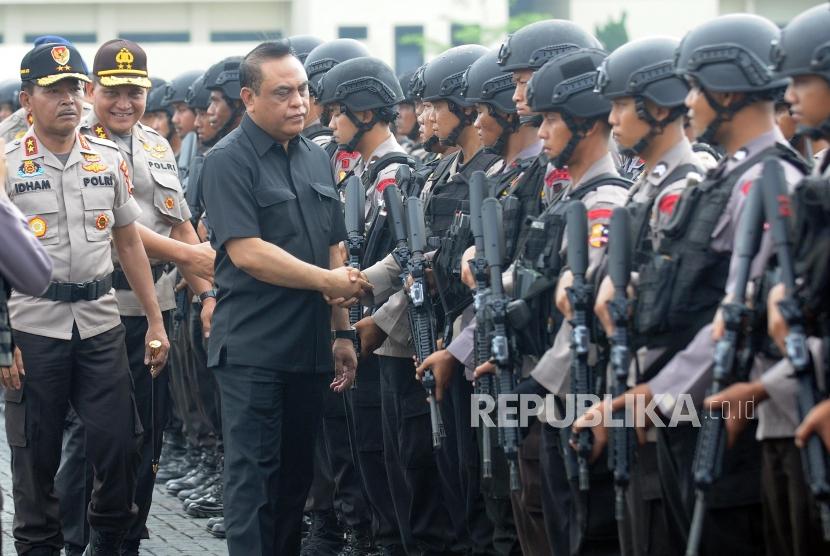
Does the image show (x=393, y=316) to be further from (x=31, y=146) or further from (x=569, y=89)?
(x=31, y=146)

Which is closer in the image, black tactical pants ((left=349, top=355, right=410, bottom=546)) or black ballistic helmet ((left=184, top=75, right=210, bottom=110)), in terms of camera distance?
black tactical pants ((left=349, top=355, right=410, bottom=546))

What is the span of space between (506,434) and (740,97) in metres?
1.53

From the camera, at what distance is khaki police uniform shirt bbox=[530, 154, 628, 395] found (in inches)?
200

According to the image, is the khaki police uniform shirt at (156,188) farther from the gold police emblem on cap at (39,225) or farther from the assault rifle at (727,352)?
the assault rifle at (727,352)

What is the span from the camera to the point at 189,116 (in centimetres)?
1098

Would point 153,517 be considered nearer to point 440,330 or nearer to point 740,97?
point 440,330

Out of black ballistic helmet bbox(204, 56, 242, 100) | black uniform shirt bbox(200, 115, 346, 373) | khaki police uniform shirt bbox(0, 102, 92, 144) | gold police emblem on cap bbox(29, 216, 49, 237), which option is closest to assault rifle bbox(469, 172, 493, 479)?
black uniform shirt bbox(200, 115, 346, 373)

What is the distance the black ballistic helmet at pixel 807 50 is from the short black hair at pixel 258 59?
2.45 metres

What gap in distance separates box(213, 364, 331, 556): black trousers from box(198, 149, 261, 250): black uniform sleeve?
565 millimetres

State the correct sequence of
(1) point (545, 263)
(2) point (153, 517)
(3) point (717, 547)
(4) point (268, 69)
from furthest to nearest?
(2) point (153, 517) → (4) point (268, 69) → (1) point (545, 263) → (3) point (717, 547)

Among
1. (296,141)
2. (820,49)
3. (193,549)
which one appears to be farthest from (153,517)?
(820,49)

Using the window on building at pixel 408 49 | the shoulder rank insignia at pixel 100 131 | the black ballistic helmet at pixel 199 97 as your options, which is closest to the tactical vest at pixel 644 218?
the shoulder rank insignia at pixel 100 131

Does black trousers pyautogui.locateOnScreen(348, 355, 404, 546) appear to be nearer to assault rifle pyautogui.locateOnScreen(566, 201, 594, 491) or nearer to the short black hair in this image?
the short black hair

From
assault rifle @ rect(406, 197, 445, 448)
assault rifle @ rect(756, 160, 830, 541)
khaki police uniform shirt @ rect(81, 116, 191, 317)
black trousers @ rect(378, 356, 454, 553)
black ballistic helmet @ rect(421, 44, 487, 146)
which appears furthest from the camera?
khaki police uniform shirt @ rect(81, 116, 191, 317)
